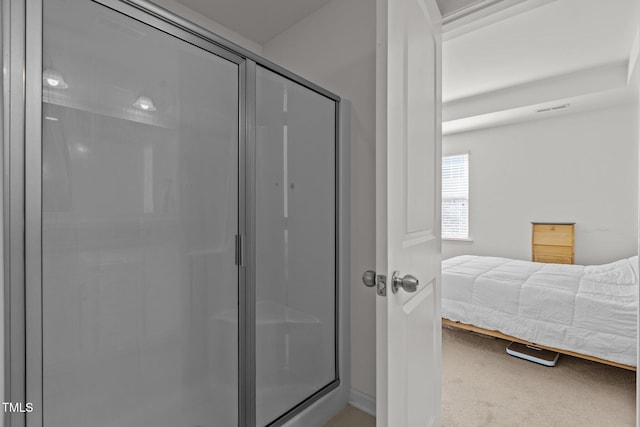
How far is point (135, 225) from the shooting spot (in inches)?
40.3

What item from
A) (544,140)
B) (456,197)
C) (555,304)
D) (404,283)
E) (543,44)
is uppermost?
(543,44)

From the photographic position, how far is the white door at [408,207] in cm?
94

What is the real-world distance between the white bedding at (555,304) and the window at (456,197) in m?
1.94

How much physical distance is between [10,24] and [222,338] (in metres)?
1.14

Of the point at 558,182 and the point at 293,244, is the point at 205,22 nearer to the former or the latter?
the point at 293,244

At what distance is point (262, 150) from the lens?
145cm

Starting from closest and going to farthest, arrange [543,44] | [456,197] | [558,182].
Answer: [543,44], [558,182], [456,197]

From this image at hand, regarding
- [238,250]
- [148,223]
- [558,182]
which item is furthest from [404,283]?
[558,182]

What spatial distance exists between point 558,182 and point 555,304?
260 centimetres

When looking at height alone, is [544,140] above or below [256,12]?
below

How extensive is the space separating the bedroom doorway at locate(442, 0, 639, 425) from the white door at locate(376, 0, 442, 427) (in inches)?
22.8

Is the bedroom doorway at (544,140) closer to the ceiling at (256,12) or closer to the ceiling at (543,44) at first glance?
the ceiling at (543,44)

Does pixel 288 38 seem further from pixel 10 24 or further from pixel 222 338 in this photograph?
pixel 222 338

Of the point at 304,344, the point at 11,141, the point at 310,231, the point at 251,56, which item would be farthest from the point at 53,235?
the point at 304,344
